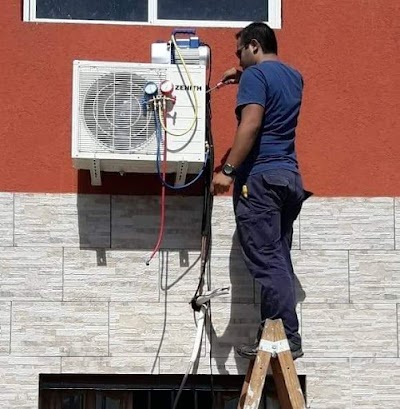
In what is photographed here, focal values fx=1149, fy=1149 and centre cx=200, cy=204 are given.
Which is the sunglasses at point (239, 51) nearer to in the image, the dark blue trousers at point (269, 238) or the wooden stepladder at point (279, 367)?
the dark blue trousers at point (269, 238)

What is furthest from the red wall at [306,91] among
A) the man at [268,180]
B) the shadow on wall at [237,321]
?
the shadow on wall at [237,321]

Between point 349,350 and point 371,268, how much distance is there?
435 millimetres

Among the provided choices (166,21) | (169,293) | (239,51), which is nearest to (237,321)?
(169,293)

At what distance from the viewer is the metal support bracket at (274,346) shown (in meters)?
5.10

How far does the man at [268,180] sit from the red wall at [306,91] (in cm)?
46

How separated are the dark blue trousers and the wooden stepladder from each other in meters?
0.11

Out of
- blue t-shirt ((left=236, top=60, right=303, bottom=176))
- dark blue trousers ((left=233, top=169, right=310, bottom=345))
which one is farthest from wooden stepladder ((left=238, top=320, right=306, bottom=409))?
blue t-shirt ((left=236, top=60, right=303, bottom=176))

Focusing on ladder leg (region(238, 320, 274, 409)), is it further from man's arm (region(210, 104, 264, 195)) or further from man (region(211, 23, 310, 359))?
man's arm (region(210, 104, 264, 195))

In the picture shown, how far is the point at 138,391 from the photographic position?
5809mm

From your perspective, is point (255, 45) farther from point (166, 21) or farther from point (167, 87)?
point (166, 21)

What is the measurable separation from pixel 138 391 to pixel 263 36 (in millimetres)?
1880

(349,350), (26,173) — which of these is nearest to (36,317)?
(26,173)

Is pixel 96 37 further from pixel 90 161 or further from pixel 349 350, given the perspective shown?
pixel 349 350

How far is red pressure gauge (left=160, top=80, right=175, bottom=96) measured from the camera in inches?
217
